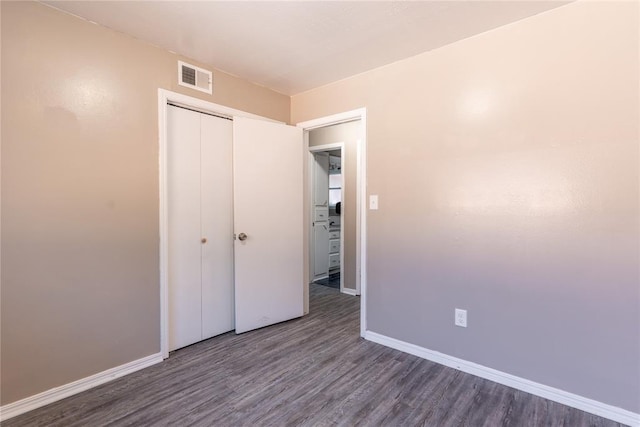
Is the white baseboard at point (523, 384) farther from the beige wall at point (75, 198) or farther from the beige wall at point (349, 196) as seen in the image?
the beige wall at point (75, 198)

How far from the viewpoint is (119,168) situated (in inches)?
83.4

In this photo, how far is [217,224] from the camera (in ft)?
9.19

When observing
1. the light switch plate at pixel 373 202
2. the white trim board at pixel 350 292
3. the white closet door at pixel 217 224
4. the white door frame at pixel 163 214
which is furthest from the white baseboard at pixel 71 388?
the white trim board at pixel 350 292

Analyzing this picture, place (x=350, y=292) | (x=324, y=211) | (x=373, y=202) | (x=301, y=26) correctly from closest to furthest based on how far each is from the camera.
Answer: (x=301, y=26) < (x=373, y=202) < (x=350, y=292) < (x=324, y=211)

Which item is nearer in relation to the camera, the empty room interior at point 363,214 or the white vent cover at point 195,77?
the empty room interior at point 363,214

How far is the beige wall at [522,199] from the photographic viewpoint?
5.56 ft

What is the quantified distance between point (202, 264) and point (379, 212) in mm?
1650

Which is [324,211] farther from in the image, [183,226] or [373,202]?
[183,226]

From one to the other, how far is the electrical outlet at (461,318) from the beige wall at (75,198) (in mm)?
2289

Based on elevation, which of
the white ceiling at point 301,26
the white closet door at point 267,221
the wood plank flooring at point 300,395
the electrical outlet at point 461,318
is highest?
the white ceiling at point 301,26

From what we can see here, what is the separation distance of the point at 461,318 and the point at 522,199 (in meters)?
0.95

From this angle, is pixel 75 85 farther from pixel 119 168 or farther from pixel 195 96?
pixel 195 96

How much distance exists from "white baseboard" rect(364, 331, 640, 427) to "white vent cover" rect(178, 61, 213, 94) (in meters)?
2.68

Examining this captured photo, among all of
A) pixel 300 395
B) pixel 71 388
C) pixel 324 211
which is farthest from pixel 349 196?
pixel 71 388
